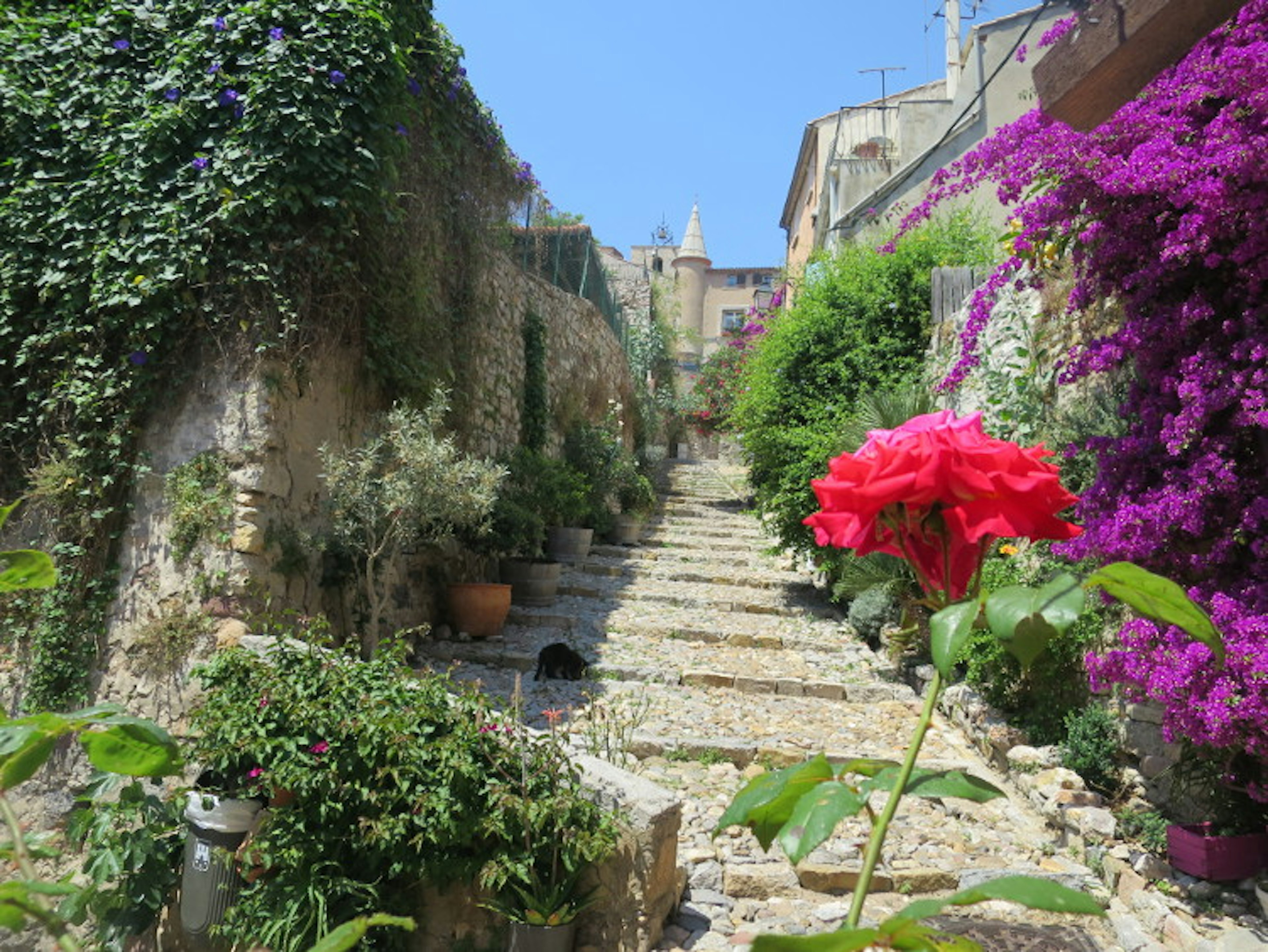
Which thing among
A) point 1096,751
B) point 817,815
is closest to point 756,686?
point 1096,751

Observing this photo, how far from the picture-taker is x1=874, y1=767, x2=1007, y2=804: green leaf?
71 cm

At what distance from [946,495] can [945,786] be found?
0.26 metres

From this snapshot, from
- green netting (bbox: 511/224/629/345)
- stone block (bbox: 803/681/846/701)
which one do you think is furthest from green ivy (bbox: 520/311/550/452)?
stone block (bbox: 803/681/846/701)

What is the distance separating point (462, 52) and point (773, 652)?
17.3ft

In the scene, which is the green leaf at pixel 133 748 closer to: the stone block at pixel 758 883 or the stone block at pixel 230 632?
the stone block at pixel 758 883

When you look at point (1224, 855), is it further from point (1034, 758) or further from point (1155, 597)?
point (1155, 597)

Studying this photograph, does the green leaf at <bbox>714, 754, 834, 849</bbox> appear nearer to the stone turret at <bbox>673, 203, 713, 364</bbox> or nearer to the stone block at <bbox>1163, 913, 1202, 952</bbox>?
the stone block at <bbox>1163, 913, 1202, 952</bbox>

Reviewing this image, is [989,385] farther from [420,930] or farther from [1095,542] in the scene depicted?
[420,930]

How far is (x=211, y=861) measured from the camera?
10.6ft

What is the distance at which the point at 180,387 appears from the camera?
16.4 ft

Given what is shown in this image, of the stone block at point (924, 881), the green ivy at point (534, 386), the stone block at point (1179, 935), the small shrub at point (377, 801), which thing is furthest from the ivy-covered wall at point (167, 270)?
the stone block at point (1179, 935)

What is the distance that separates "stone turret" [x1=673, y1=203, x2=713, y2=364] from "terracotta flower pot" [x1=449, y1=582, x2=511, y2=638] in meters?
27.7

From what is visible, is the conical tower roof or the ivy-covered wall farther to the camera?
the conical tower roof

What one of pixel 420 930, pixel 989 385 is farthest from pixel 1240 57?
pixel 420 930
